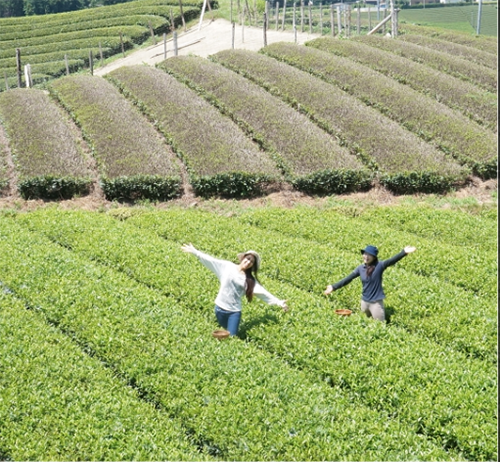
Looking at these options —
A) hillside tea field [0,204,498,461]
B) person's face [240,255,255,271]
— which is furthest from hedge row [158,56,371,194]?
person's face [240,255,255,271]

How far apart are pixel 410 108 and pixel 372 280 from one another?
65.1 ft

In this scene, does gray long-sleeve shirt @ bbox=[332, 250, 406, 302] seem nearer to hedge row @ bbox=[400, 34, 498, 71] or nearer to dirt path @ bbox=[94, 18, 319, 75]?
hedge row @ bbox=[400, 34, 498, 71]

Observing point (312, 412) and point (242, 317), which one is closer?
point (312, 412)

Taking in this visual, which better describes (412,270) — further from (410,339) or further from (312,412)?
(312,412)

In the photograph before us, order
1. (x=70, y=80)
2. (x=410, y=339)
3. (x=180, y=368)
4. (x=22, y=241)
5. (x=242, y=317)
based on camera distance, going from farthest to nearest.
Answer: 1. (x=70, y=80)
2. (x=22, y=241)
3. (x=242, y=317)
4. (x=410, y=339)
5. (x=180, y=368)

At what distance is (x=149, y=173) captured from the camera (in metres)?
24.6

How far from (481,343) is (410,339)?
1423 mm

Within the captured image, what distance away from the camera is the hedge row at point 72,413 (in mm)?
8969

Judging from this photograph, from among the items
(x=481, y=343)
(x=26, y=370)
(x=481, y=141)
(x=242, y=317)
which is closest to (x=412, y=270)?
(x=481, y=343)

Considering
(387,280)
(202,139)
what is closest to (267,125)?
(202,139)

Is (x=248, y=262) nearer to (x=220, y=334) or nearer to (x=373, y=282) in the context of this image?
(x=220, y=334)

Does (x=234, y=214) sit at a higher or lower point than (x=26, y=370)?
lower

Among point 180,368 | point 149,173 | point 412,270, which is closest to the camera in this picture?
point 180,368

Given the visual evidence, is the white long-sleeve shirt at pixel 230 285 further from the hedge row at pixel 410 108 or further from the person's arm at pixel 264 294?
the hedge row at pixel 410 108
